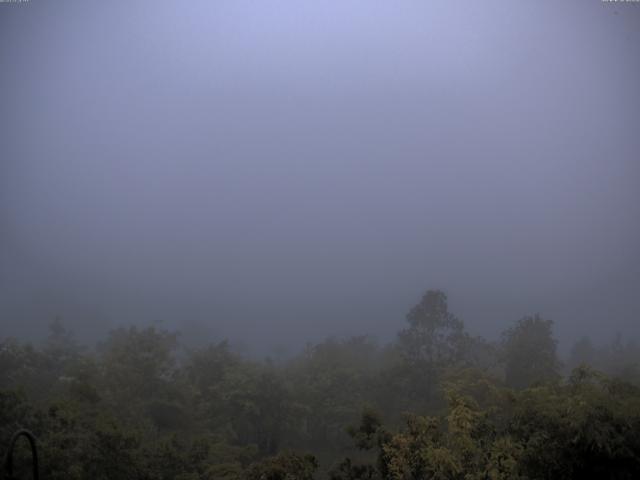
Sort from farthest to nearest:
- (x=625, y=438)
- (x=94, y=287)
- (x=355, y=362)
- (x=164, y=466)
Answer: (x=94, y=287)
(x=355, y=362)
(x=164, y=466)
(x=625, y=438)

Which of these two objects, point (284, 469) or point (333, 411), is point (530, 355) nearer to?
point (333, 411)

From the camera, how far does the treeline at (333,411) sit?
38.2 ft

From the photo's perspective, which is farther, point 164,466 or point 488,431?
point 164,466

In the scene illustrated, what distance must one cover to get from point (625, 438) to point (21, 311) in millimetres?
121890

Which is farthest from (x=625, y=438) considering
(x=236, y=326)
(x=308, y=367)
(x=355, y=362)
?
(x=236, y=326)

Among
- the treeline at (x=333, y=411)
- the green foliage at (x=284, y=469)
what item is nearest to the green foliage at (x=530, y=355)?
the treeline at (x=333, y=411)

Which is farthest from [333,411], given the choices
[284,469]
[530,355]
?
[284,469]

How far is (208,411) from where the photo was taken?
26.6 metres

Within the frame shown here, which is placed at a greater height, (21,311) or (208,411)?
(21,311)

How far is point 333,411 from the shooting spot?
96.6 ft

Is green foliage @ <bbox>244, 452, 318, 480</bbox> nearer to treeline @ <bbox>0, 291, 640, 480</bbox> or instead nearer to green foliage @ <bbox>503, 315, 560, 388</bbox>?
treeline @ <bbox>0, 291, 640, 480</bbox>

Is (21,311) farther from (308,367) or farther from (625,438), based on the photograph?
(625,438)

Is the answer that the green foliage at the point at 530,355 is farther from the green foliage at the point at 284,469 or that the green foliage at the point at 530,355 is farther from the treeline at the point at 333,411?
the green foliage at the point at 284,469

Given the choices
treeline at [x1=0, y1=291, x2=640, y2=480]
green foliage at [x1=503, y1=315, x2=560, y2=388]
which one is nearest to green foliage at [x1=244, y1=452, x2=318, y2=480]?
treeline at [x1=0, y1=291, x2=640, y2=480]
